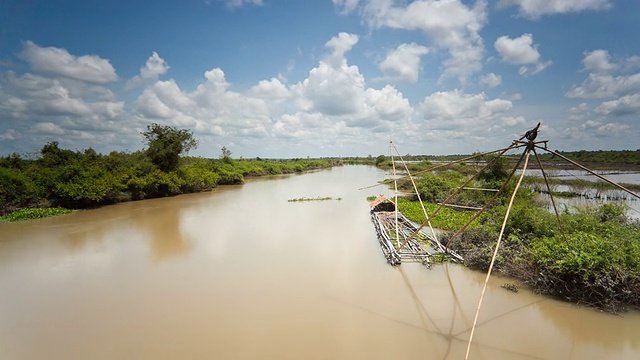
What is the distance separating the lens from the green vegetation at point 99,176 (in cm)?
1337

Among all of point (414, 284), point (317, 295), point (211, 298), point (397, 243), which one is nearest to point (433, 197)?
point (397, 243)

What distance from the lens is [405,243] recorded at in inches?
291

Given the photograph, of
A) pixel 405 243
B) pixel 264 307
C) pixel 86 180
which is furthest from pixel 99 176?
pixel 405 243

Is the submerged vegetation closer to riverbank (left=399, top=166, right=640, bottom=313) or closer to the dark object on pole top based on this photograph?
riverbank (left=399, top=166, right=640, bottom=313)

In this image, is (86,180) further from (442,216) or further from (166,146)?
(442,216)

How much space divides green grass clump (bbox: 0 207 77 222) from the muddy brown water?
3.80 m

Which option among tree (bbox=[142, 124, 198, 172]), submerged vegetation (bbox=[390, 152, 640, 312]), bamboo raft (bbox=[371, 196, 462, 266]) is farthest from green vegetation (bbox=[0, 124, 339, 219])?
submerged vegetation (bbox=[390, 152, 640, 312])

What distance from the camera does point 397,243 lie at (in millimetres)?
8312

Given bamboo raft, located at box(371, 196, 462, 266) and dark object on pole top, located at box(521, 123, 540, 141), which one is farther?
bamboo raft, located at box(371, 196, 462, 266)

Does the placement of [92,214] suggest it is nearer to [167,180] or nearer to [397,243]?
[167,180]

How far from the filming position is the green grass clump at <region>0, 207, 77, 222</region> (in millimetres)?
12156

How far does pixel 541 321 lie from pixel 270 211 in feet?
37.3

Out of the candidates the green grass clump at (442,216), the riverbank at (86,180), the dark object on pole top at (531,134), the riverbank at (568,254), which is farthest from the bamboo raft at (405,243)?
the riverbank at (86,180)

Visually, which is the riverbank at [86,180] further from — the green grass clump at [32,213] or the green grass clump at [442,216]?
the green grass clump at [442,216]
